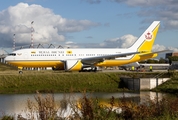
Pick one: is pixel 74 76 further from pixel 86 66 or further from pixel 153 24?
pixel 153 24

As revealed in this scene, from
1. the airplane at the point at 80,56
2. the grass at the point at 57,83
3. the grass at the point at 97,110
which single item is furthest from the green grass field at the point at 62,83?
the grass at the point at 97,110

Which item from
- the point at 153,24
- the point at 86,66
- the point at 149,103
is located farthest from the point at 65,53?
the point at 149,103

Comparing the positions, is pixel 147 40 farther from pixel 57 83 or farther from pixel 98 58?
pixel 57 83

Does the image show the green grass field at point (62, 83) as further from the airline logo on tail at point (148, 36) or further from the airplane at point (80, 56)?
the airline logo on tail at point (148, 36)

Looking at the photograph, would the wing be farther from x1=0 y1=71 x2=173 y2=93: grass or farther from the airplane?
x1=0 y1=71 x2=173 y2=93: grass

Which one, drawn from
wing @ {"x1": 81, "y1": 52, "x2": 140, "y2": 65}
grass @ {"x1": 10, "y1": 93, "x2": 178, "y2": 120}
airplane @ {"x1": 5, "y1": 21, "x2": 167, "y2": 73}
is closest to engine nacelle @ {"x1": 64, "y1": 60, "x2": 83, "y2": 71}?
airplane @ {"x1": 5, "y1": 21, "x2": 167, "y2": 73}

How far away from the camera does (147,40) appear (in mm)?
58125

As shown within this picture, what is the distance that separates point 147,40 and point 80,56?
13.0 meters

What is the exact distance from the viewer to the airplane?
50.8 metres

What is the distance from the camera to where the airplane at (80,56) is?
5078 cm

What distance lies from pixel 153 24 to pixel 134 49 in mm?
6063

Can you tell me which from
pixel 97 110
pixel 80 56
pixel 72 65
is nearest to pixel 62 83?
pixel 72 65

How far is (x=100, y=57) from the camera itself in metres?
52.0

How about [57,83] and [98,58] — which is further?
[98,58]
